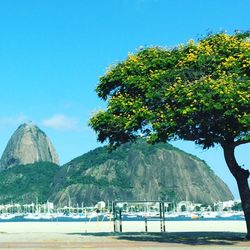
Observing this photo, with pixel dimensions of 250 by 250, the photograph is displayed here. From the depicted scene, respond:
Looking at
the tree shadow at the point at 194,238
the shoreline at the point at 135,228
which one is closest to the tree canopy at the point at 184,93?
the tree shadow at the point at 194,238

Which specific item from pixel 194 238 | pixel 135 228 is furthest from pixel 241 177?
pixel 135 228

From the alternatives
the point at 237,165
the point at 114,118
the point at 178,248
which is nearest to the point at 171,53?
the point at 114,118

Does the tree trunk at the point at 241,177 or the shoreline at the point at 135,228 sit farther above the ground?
the tree trunk at the point at 241,177

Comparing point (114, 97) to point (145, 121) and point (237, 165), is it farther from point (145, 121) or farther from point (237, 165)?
point (237, 165)

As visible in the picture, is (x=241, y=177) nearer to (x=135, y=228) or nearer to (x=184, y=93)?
(x=184, y=93)

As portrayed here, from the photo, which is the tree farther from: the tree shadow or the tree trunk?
the tree shadow

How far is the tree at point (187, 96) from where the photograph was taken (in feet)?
89.7

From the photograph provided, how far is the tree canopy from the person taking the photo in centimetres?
2733

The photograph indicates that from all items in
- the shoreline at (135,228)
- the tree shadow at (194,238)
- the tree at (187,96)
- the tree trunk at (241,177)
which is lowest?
the tree shadow at (194,238)

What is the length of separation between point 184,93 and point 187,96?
43cm

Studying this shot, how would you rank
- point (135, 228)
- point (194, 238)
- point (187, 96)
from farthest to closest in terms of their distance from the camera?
point (135, 228), point (194, 238), point (187, 96)

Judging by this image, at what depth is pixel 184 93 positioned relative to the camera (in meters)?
27.9

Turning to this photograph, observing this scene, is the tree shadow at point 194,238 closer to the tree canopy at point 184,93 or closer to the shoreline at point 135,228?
the tree canopy at point 184,93

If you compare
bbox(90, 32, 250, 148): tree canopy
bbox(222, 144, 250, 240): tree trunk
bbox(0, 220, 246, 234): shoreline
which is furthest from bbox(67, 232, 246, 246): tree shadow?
bbox(0, 220, 246, 234): shoreline
